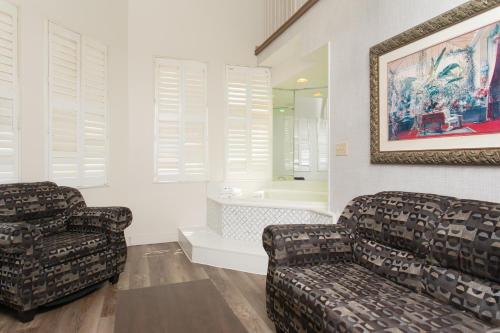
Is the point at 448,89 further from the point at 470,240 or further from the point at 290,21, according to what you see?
the point at 290,21

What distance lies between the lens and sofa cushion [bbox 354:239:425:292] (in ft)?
5.63

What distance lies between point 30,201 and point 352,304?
2.71 meters

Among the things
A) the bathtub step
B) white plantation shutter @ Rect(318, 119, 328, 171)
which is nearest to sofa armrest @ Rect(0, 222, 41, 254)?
the bathtub step

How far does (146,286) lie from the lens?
9.28 ft

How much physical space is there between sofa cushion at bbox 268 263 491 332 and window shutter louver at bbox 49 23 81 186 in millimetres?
2653

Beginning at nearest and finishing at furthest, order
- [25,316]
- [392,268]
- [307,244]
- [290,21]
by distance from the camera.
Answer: [392,268], [307,244], [25,316], [290,21]

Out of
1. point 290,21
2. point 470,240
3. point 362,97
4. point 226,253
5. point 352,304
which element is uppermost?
point 290,21

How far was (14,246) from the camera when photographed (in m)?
Result: 2.11

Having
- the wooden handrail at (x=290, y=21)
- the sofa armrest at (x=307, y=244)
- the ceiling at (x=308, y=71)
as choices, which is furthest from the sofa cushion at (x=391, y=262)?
the wooden handrail at (x=290, y=21)

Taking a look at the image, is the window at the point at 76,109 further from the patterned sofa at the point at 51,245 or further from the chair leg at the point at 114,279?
the chair leg at the point at 114,279

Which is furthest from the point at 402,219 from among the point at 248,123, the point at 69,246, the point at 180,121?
the point at 180,121

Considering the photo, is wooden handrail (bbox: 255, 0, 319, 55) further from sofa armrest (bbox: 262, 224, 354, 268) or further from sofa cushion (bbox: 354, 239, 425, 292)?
sofa cushion (bbox: 354, 239, 425, 292)

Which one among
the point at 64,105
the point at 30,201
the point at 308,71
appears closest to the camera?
the point at 30,201

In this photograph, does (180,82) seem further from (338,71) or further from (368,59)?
(368,59)
